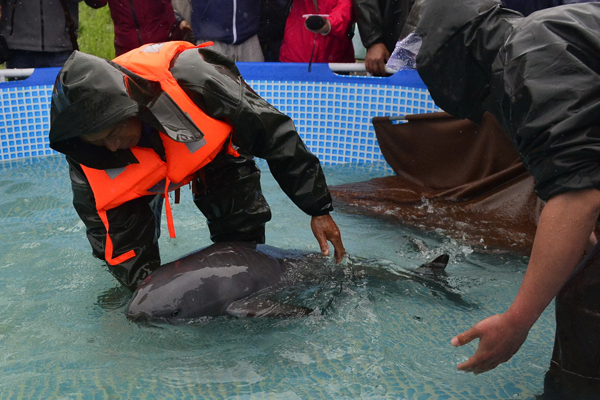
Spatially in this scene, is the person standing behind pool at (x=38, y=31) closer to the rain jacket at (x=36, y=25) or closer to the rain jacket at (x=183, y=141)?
the rain jacket at (x=36, y=25)

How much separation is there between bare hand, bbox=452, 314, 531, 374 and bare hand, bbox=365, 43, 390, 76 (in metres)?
4.62

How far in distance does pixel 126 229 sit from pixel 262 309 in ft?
3.02

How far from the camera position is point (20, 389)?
115 inches

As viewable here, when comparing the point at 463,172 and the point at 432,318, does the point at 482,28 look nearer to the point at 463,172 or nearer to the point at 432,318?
the point at 432,318

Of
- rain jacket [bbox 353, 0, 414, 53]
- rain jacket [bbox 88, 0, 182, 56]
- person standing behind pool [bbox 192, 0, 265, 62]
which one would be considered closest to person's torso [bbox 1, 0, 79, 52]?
rain jacket [bbox 88, 0, 182, 56]

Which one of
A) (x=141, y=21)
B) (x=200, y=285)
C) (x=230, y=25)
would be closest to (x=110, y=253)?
(x=200, y=285)

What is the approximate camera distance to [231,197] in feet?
12.1

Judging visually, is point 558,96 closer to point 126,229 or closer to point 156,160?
point 156,160

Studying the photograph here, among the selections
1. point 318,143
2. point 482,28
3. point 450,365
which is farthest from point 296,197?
point 318,143

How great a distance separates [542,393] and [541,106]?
142 centimetres

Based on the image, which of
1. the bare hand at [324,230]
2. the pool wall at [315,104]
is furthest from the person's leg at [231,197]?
the pool wall at [315,104]

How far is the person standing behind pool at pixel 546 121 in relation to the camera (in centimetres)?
189

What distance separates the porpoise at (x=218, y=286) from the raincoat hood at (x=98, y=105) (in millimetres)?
747

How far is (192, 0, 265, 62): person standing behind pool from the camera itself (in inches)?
272
